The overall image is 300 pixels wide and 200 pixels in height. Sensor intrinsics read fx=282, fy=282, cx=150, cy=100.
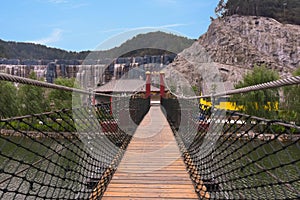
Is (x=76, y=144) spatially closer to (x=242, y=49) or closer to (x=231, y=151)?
(x=231, y=151)

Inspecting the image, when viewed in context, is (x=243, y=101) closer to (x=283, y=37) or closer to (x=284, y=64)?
(x=284, y=64)

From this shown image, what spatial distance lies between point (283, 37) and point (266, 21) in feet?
13.8

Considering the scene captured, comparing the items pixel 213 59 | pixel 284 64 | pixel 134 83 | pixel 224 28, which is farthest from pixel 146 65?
pixel 284 64

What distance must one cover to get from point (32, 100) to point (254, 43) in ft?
92.3

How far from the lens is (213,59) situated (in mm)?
32281

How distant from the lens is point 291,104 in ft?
39.3

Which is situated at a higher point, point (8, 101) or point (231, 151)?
point (231, 151)

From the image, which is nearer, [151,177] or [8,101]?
[151,177]

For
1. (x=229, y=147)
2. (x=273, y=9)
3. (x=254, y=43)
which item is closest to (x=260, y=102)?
(x=229, y=147)

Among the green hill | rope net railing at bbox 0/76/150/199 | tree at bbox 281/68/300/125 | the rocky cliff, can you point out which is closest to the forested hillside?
the rocky cliff

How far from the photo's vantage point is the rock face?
31.1 meters

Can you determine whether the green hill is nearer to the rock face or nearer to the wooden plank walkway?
the rock face

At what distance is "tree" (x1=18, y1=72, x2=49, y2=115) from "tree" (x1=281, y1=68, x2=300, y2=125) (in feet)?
36.3

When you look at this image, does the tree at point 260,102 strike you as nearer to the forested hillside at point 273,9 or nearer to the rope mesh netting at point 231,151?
the rope mesh netting at point 231,151
